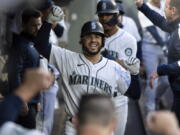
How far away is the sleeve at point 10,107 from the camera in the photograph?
16.3 feet

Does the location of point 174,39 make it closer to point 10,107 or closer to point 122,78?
point 122,78

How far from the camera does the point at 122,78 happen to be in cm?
812

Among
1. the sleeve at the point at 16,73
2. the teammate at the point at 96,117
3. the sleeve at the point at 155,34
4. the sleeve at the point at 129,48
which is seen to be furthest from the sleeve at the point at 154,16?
the teammate at the point at 96,117

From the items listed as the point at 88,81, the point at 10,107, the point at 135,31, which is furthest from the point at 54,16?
the point at 135,31

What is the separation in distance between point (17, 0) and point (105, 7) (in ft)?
4.54

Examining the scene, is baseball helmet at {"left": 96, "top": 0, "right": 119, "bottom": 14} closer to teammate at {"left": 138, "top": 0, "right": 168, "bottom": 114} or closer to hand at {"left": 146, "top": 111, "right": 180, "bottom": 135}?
teammate at {"left": 138, "top": 0, "right": 168, "bottom": 114}

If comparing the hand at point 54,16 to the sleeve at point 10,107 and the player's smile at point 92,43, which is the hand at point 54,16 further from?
the sleeve at point 10,107

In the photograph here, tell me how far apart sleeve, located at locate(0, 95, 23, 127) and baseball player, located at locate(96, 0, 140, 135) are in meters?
3.52

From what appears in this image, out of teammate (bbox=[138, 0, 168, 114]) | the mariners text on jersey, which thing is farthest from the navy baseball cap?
teammate (bbox=[138, 0, 168, 114])

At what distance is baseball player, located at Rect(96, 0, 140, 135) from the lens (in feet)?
28.1

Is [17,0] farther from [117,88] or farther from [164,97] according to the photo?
[164,97]

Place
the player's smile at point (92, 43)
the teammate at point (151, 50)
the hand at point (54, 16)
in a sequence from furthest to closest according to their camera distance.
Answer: the teammate at point (151, 50) → the hand at point (54, 16) → the player's smile at point (92, 43)

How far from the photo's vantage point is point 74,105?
7.88 m

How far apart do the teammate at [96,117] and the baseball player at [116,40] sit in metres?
3.31
